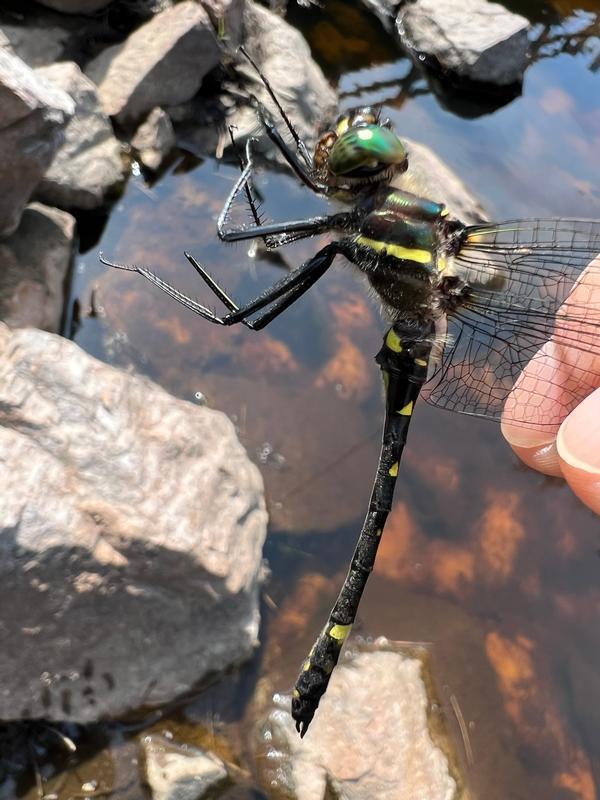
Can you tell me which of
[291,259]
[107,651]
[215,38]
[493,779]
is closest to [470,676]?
[493,779]

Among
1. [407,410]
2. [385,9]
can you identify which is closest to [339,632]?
[407,410]

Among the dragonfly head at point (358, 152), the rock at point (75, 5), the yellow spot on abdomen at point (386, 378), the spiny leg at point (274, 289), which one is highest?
the dragonfly head at point (358, 152)

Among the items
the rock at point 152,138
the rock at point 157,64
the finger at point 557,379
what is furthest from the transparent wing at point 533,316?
the rock at point 157,64

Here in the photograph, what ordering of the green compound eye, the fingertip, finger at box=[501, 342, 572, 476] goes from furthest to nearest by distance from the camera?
the fingertip → finger at box=[501, 342, 572, 476] → the green compound eye

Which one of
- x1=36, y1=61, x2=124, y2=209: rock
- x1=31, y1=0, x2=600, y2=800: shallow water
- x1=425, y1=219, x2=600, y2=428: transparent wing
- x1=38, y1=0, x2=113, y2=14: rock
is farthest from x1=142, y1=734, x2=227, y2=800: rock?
x1=38, y1=0, x2=113, y2=14: rock

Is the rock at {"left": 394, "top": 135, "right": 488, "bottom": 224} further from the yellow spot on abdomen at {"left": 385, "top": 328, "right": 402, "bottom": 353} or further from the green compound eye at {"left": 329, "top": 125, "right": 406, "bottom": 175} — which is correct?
the green compound eye at {"left": 329, "top": 125, "right": 406, "bottom": 175}

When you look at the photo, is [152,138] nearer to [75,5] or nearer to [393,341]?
[75,5]

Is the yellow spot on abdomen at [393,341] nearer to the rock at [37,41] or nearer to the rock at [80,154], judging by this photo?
the rock at [80,154]
